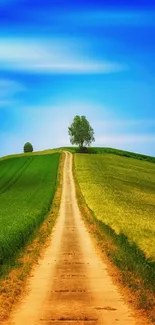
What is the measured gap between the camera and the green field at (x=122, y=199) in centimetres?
3359

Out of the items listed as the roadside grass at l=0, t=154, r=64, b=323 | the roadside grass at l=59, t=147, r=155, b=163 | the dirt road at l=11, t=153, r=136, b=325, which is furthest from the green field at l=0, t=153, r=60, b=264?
the roadside grass at l=59, t=147, r=155, b=163

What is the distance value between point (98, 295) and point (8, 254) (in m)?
9.87

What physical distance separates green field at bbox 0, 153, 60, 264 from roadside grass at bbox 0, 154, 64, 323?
50 cm

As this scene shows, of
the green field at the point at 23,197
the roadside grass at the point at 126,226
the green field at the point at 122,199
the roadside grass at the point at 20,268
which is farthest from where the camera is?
the green field at the point at 122,199

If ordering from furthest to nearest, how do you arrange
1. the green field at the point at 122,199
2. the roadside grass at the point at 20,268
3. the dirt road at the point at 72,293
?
the green field at the point at 122,199 < the roadside grass at the point at 20,268 < the dirt road at the point at 72,293

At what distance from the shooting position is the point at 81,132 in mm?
175875

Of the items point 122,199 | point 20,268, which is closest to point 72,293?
point 20,268

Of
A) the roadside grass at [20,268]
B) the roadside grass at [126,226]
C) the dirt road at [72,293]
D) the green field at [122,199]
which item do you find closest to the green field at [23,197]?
the roadside grass at [20,268]

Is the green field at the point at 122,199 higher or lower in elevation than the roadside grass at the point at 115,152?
lower

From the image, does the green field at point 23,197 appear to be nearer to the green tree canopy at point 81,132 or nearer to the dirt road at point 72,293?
the dirt road at point 72,293

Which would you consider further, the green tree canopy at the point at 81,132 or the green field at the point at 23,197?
the green tree canopy at the point at 81,132

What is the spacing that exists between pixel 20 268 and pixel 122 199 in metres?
37.5

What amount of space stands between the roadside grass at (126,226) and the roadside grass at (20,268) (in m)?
3.85

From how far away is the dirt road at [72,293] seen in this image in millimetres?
15250
